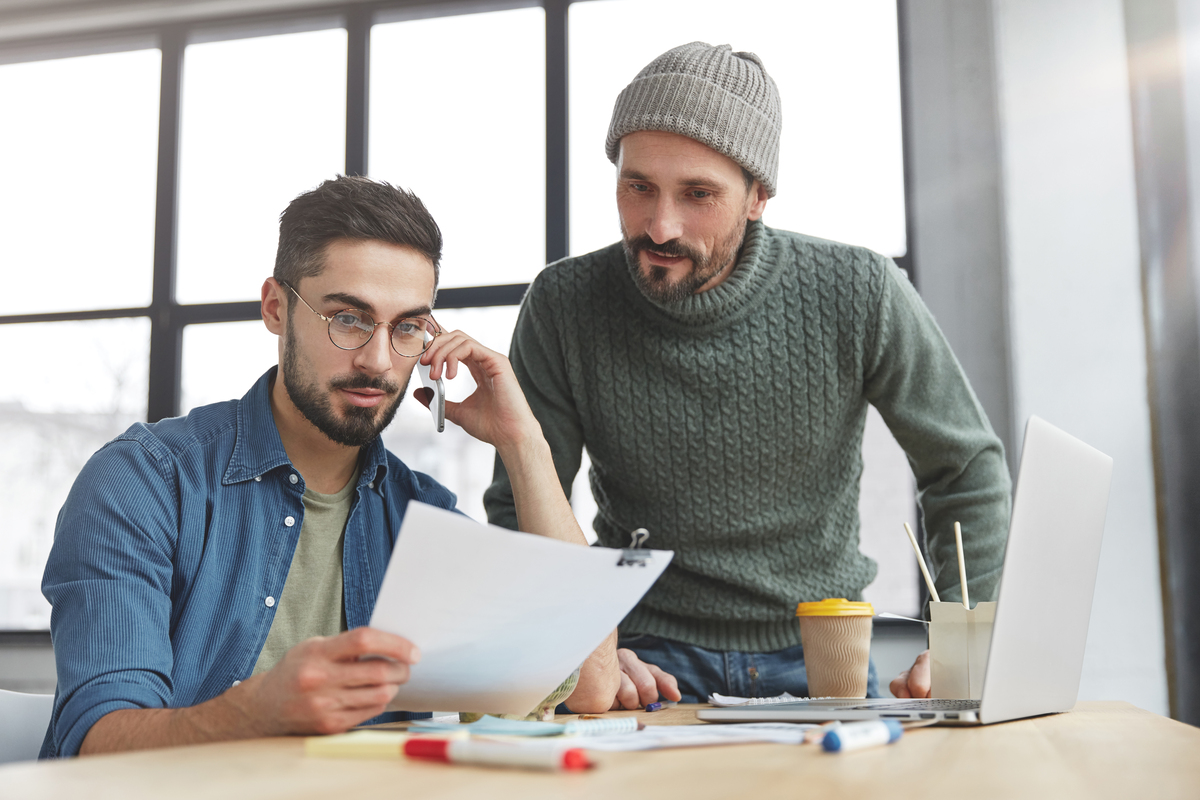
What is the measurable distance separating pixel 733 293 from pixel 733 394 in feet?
0.57

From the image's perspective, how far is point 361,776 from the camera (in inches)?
24.5

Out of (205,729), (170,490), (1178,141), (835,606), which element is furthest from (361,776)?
(1178,141)

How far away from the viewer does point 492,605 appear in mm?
785

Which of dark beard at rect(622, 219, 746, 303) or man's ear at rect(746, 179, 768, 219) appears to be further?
man's ear at rect(746, 179, 768, 219)

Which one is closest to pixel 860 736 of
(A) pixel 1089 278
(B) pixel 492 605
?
(B) pixel 492 605

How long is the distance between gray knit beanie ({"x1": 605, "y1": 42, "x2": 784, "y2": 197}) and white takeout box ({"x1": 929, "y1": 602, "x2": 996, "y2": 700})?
82 cm

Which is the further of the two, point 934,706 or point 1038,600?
point 934,706

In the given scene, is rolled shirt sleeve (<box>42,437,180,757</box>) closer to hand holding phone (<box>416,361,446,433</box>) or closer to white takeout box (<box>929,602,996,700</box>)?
hand holding phone (<box>416,361,446,433</box>)

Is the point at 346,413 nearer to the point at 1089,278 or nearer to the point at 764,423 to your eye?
the point at 764,423

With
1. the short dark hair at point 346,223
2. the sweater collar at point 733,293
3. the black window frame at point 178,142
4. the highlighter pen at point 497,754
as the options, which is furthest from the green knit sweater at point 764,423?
the black window frame at point 178,142

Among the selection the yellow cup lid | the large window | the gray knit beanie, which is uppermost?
the large window

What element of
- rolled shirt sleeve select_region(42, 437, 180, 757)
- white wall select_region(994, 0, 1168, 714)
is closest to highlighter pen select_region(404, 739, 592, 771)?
rolled shirt sleeve select_region(42, 437, 180, 757)

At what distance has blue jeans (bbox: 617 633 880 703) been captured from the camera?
1.60 metres

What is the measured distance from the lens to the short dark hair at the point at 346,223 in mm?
1382
